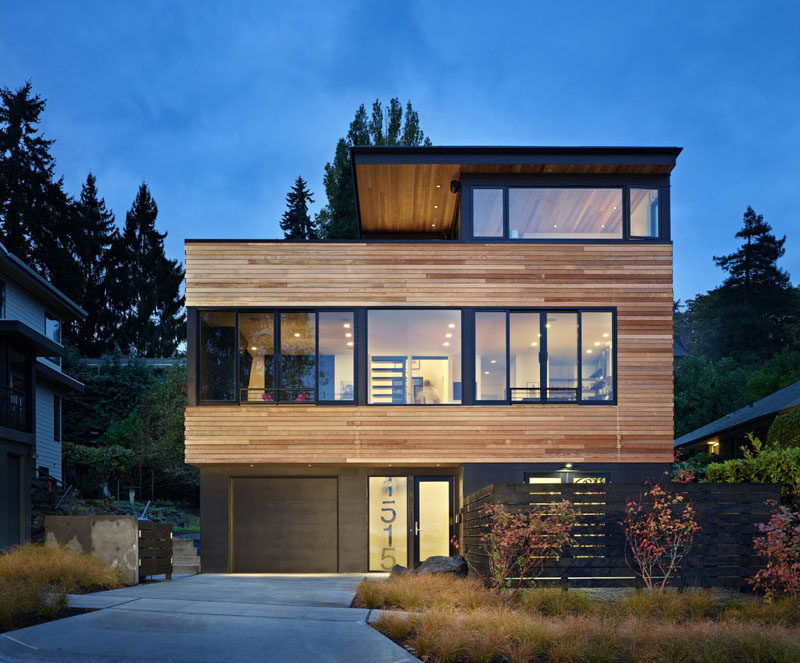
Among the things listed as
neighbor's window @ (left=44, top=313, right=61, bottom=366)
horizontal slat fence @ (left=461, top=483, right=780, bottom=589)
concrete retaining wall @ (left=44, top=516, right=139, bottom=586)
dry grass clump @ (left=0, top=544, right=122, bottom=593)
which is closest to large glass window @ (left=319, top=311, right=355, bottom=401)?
concrete retaining wall @ (left=44, top=516, right=139, bottom=586)

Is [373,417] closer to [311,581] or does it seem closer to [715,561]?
[311,581]

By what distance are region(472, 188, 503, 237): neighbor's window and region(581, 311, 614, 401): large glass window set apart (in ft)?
8.11

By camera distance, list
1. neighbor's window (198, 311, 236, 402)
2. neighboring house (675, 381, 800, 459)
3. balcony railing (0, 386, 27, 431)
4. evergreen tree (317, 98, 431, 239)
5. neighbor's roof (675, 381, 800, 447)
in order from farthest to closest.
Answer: evergreen tree (317, 98, 431, 239) → neighboring house (675, 381, 800, 459) → neighbor's roof (675, 381, 800, 447) → balcony railing (0, 386, 27, 431) → neighbor's window (198, 311, 236, 402)

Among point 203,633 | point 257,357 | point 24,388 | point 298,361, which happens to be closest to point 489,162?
point 298,361

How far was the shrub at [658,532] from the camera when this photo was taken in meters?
9.52

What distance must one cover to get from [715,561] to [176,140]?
165m

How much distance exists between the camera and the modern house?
49.0 ft

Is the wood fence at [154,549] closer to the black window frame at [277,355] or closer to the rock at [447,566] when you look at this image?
the black window frame at [277,355]

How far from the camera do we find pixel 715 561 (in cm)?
978

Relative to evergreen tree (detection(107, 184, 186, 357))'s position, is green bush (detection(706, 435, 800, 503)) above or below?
below

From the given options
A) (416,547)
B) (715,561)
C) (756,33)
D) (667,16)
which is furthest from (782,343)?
(756,33)

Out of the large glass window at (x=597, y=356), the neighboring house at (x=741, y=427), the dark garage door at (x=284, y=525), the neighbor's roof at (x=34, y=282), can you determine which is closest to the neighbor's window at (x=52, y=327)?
the neighbor's roof at (x=34, y=282)

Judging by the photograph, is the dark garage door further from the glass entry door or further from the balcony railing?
the balcony railing

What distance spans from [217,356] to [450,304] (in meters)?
4.73
